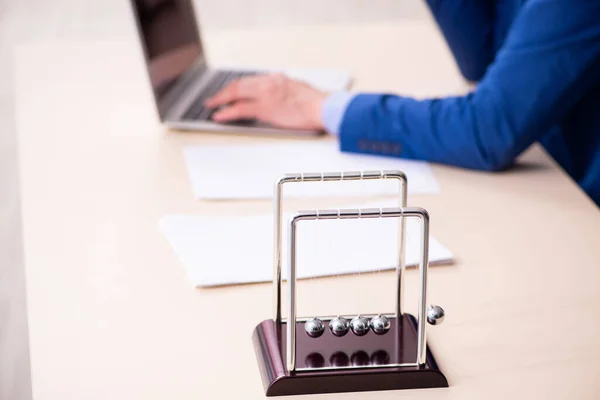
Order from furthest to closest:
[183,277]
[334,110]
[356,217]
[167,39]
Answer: [167,39] → [334,110] → [183,277] → [356,217]

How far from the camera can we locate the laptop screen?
167 cm

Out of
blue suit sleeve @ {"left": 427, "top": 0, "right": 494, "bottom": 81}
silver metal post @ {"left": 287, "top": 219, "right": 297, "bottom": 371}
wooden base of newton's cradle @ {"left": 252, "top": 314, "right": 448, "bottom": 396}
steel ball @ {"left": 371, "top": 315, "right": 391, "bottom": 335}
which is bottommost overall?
blue suit sleeve @ {"left": 427, "top": 0, "right": 494, "bottom": 81}

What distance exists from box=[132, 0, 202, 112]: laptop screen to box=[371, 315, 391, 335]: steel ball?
2.74 ft

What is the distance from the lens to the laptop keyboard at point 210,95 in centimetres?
172

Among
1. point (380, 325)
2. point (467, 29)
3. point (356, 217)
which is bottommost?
point (467, 29)

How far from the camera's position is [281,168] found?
1546 millimetres

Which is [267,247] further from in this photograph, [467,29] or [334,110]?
[467,29]

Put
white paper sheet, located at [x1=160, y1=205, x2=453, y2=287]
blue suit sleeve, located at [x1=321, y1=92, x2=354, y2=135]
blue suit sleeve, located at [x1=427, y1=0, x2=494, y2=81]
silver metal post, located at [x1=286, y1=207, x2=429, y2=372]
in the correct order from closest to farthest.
→ 1. silver metal post, located at [x1=286, y1=207, x2=429, y2=372]
2. white paper sheet, located at [x1=160, y1=205, x2=453, y2=287]
3. blue suit sleeve, located at [x1=321, y1=92, x2=354, y2=135]
4. blue suit sleeve, located at [x1=427, y1=0, x2=494, y2=81]

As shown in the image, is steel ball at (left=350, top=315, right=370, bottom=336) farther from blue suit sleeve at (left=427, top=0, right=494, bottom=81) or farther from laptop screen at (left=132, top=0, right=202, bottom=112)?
blue suit sleeve at (left=427, top=0, right=494, bottom=81)

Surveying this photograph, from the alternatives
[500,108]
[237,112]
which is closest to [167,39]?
[237,112]

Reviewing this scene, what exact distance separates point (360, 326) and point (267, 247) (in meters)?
0.32

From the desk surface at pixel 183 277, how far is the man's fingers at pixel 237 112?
5 centimetres

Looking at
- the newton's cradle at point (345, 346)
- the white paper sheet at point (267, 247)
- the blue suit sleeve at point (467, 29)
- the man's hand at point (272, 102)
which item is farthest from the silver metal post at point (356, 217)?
the blue suit sleeve at point (467, 29)

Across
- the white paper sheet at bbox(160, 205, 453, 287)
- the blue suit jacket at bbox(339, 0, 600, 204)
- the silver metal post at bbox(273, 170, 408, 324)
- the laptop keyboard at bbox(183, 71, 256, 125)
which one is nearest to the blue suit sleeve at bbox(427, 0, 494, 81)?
the blue suit jacket at bbox(339, 0, 600, 204)
